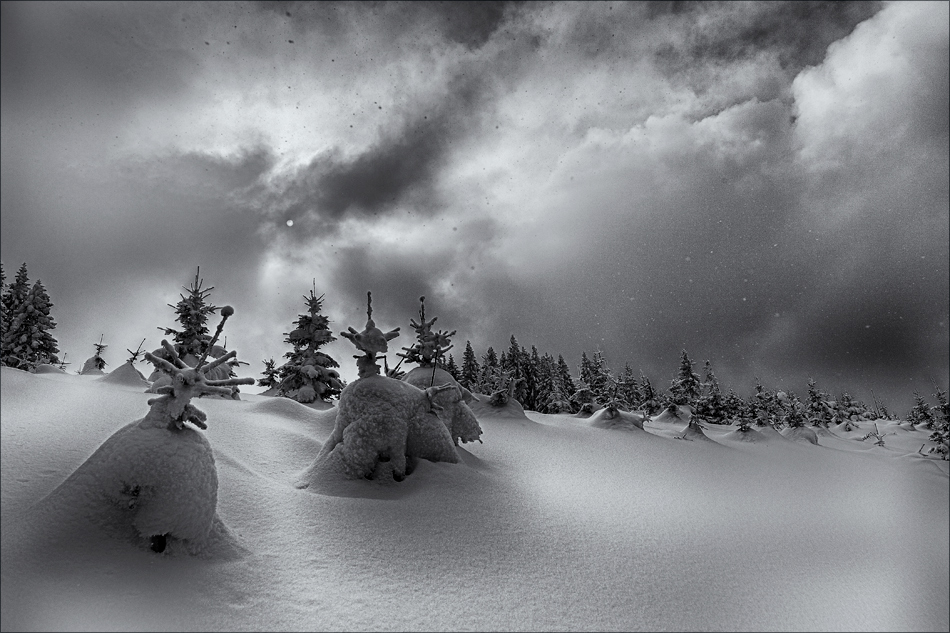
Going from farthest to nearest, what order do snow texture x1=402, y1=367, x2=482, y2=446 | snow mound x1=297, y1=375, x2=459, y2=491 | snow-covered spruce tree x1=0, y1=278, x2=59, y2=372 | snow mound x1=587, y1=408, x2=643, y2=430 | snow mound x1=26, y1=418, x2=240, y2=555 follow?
snow-covered spruce tree x1=0, y1=278, x2=59, y2=372
snow mound x1=587, y1=408, x2=643, y2=430
snow texture x1=402, y1=367, x2=482, y2=446
snow mound x1=297, y1=375, x2=459, y2=491
snow mound x1=26, y1=418, x2=240, y2=555

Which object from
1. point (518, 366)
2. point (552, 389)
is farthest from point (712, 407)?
point (518, 366)

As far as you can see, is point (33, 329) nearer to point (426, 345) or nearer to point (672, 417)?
point (426, 345)

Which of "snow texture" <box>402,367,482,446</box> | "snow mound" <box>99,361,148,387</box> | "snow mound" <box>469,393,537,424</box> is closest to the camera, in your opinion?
"snow texture" <box>402,367,482,446</box>

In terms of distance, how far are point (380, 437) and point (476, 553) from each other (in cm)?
382

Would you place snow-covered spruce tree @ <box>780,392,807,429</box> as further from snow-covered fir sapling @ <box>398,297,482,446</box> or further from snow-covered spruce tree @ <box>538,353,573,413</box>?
snow-covered fir sapling @ <box>398,297,482,446</box>

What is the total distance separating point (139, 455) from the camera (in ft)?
17.1

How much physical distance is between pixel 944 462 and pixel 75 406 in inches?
517

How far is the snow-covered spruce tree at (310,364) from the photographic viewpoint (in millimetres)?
23016

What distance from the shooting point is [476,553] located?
21.2 feet

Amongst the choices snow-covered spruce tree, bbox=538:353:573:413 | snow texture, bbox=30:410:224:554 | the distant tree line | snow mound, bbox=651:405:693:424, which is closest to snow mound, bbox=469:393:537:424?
the distant tree line

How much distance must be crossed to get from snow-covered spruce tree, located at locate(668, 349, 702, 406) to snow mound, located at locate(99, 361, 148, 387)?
46554 millimetres

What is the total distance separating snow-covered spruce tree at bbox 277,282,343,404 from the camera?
23.0 metres

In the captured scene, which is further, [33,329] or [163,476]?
[33,329]

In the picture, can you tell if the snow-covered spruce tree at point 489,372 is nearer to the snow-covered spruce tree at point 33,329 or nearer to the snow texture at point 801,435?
the snow texture at point 801,435
